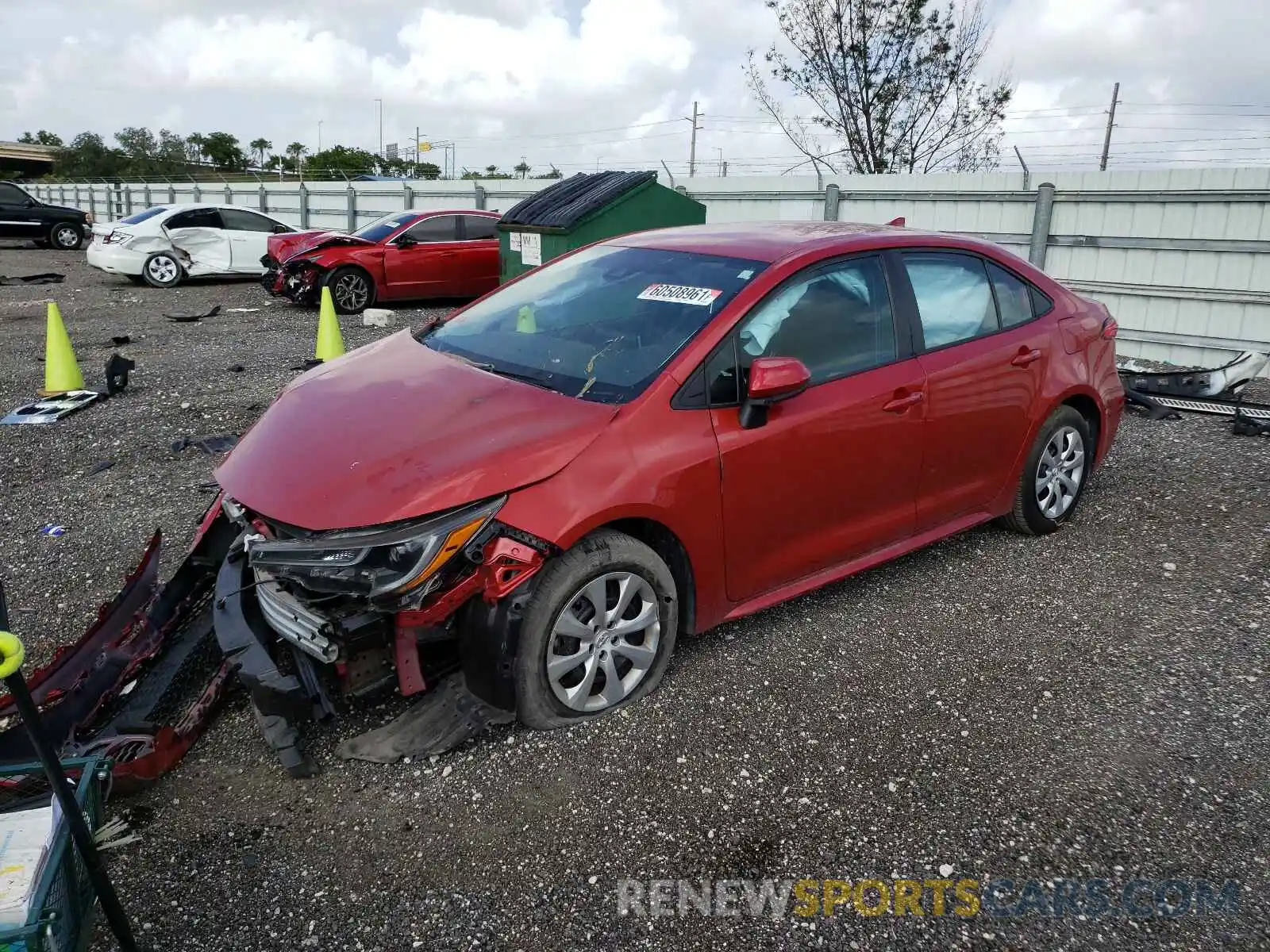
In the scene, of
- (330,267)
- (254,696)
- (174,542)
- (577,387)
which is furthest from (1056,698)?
(330,267)

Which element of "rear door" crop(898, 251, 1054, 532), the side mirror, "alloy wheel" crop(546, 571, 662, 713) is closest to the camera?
"alloy wheel" crop(546, 571, 662, 713)

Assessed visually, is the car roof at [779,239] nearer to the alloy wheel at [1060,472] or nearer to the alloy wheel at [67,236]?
the alloy wheel at [1060,472]

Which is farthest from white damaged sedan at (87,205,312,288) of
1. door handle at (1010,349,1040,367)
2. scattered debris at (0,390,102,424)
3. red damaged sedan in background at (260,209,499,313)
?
door handle at (1010,349,1040,367)

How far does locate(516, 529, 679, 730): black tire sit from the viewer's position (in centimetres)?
290

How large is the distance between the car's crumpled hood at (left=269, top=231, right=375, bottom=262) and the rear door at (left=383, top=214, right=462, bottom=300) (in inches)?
17.3

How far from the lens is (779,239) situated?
3.87 m

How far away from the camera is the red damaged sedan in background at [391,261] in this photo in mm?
12445

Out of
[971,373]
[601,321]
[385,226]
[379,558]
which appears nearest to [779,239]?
[601,321]

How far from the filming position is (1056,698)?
11.2 feet

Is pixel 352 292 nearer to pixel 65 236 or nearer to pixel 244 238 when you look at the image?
pixel 244 238

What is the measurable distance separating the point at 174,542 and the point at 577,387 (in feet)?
8.51

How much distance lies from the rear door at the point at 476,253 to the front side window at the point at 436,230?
11 cm

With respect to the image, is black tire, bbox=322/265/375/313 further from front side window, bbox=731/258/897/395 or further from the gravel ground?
front side window, bbox=731/258/897/395

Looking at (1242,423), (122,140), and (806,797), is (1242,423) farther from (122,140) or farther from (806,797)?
(122,140)
